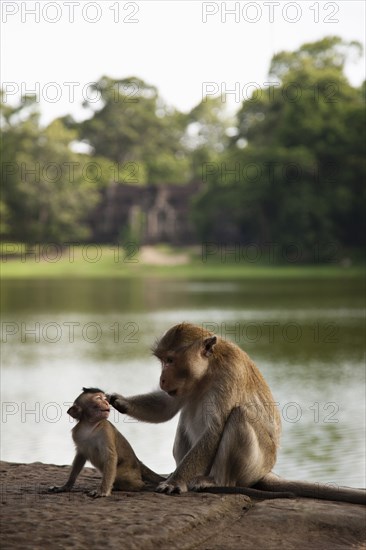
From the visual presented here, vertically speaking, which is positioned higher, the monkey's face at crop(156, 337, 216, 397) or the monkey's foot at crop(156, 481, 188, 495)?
the monkey's face at crop(156, 337, 216, 397)

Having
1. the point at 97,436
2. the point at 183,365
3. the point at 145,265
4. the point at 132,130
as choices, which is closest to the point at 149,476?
the point at 97,436

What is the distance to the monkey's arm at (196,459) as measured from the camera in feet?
17.0

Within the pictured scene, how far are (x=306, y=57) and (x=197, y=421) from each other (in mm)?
75022

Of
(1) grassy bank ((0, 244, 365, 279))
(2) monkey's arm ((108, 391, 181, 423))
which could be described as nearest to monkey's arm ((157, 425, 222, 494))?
(2) monkey's arm ((108, 391, 181, 423))

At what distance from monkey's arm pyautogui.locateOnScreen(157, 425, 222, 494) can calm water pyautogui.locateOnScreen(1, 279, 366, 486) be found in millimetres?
471

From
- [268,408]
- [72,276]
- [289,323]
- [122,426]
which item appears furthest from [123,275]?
[268,408]

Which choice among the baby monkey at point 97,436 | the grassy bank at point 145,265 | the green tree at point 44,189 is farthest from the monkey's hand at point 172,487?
the green tree at point 44,189

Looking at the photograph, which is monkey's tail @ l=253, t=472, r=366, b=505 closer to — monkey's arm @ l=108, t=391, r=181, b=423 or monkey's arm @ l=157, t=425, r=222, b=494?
monkey's arm @ l=157, t=425, r=222, b=494

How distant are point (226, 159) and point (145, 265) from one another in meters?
8.24

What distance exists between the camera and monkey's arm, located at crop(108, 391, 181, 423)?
536cm

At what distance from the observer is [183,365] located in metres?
5.12

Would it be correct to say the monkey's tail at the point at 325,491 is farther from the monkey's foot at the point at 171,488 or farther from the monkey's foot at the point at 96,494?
the monkey's foot at the point at 96,494

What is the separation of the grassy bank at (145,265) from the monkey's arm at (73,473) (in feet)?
162

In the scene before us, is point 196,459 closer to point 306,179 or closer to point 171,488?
point 171,488
